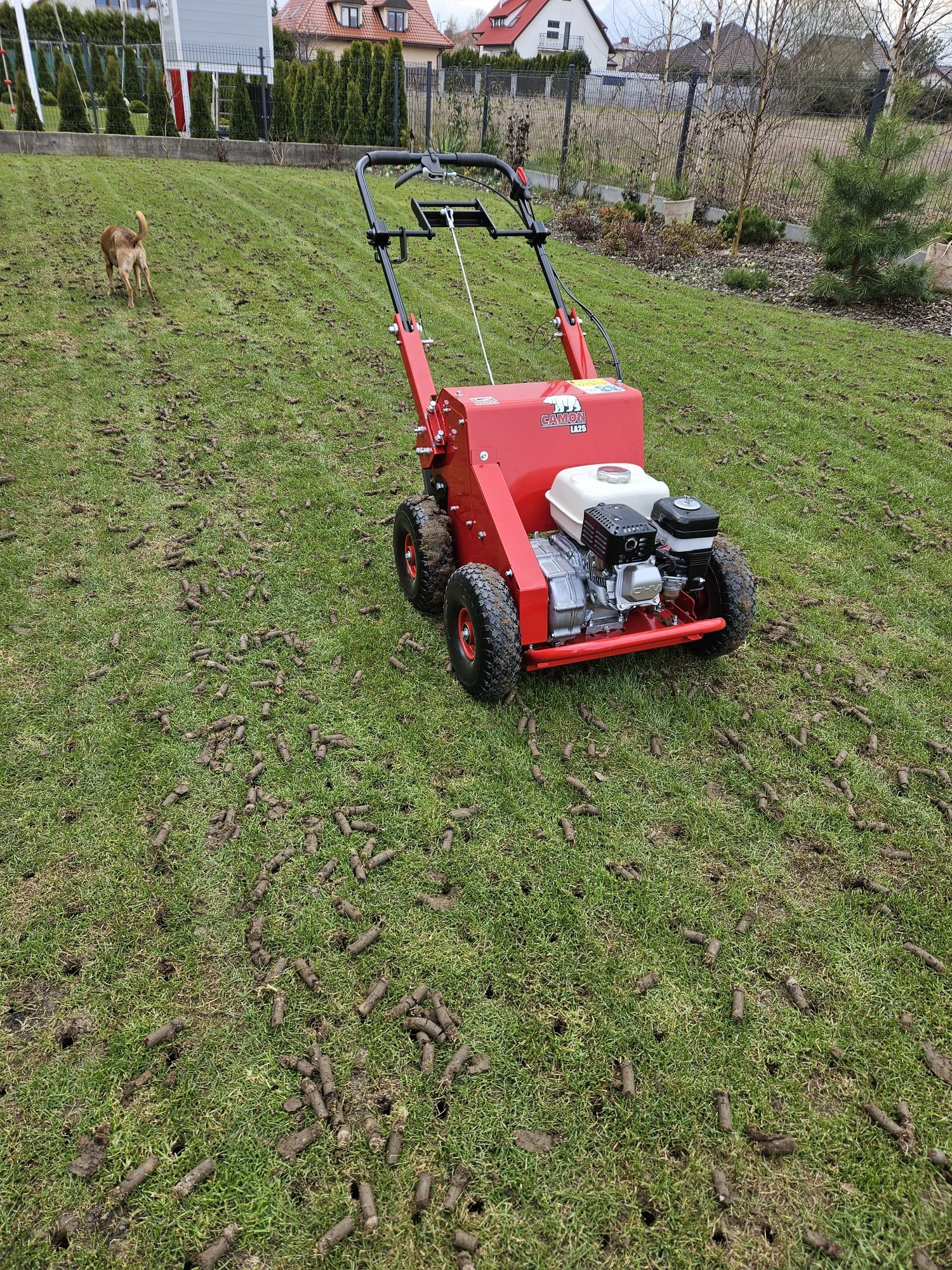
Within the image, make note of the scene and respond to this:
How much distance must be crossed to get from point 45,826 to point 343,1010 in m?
1.66

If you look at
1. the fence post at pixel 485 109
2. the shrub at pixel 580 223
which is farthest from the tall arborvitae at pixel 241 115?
the shrub at pixel 580 223

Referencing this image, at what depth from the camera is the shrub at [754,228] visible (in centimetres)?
1480

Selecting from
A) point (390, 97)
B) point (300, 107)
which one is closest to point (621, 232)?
point (390, 97)

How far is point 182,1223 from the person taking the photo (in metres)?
2.42

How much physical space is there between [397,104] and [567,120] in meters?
5.45

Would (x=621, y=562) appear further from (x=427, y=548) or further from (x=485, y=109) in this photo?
(x=485, y=109)

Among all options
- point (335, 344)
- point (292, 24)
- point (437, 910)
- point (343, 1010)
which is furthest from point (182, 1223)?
point (292, 24)

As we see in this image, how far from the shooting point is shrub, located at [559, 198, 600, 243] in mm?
15508

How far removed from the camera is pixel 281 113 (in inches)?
847

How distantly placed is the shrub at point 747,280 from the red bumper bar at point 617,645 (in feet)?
34.7

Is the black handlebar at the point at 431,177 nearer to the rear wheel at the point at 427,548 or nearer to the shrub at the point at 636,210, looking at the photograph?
the rear wheel at the point at 427,548

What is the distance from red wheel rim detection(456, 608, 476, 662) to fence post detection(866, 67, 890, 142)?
14.3m

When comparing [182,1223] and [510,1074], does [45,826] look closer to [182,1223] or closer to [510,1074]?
[182,1223]

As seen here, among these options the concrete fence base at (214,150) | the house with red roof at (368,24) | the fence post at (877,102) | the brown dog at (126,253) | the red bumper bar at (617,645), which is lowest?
the red bumper bar at (617,645)
